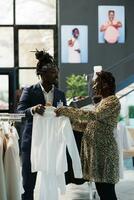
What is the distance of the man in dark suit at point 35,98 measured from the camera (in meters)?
3.41

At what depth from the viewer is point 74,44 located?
9781 mm

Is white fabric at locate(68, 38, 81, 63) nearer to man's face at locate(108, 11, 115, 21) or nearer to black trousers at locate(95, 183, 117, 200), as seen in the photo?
man's face at locate(108, 11, 115, 21)

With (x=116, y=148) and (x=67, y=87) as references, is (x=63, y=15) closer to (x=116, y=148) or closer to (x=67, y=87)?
(x=67, y=87)

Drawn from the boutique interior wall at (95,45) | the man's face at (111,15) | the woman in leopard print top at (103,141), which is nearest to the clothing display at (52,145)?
the woman in leopard print top at (103,141)

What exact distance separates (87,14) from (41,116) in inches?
278

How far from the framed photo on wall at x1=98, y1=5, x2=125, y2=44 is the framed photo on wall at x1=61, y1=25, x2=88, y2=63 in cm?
38

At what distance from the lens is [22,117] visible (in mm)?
3131

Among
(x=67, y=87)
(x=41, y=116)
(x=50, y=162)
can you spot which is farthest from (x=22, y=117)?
(x=67, y=87)

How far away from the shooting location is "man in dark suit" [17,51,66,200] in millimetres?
3412

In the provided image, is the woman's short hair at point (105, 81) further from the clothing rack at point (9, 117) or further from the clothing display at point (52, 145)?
the clothing rack at point (9, 117)

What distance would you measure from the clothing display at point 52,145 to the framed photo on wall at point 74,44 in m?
6.66

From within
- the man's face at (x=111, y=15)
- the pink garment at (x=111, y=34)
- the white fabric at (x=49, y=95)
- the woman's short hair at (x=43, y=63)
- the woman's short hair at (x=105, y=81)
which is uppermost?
the man's face at (x=111, y=15)

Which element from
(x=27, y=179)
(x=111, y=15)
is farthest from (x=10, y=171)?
(x=111, y=15)

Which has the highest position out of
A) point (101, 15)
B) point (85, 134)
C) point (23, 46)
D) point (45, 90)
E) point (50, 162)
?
point (101, 15)
